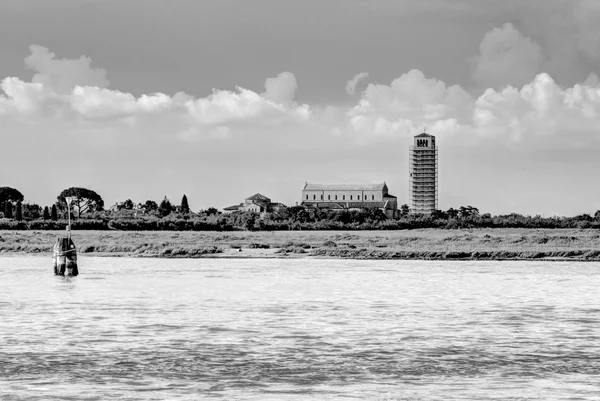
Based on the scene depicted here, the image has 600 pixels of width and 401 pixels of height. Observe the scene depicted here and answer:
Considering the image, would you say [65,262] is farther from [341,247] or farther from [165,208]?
[165,208]

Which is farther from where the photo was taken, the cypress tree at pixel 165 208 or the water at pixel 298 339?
the cypress tree at pixel 165 208

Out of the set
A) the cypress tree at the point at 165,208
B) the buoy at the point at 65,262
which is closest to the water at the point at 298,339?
the buoy at the point at 65,262

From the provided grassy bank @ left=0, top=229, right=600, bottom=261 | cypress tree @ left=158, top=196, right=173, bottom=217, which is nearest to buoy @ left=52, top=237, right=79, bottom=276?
grassy bank @ left=0, top=229, right=600, bottom=261

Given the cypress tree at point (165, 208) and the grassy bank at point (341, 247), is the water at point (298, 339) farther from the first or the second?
the cypress tree at point (165, 208)

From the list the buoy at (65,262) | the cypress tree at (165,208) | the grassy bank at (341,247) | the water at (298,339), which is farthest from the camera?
the cypress tree at (165,208)

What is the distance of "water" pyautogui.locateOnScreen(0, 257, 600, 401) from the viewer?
542 inches

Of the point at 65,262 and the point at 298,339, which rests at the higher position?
the point at 65,262

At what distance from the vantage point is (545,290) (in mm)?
32438

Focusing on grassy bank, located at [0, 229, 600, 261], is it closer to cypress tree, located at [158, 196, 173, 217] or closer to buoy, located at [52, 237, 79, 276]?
buoy, located at [52, 237, 79, 276]

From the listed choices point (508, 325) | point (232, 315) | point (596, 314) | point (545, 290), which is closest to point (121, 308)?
point (232, 315)

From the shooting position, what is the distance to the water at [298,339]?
45.2 ft

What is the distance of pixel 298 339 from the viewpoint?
19.2 meters

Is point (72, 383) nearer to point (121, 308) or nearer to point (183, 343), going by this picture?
point (183, 343)

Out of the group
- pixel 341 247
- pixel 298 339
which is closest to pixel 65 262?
pixel 298 339
